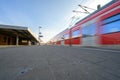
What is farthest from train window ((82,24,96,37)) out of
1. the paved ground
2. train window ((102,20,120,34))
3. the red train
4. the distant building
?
the distant building

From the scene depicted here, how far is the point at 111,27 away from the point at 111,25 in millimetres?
144

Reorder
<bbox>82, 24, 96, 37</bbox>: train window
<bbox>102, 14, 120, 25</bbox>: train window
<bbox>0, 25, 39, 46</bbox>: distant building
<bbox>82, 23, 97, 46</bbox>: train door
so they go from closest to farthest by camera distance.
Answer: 1. <bbox>102, 14, 120, 25</bbox>: train window
2. <bbox>82, 23, 97, 46</bbox>: train door
3. <bbox>82, 24, 96, 37</bbox>: train window
4. <bbox>0, 25, 39, 46</bbox>: distant building

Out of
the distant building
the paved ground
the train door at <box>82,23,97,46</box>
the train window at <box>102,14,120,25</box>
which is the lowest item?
the paved ground

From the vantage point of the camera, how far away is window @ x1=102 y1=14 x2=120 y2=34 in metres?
7.41

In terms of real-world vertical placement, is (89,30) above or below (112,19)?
below

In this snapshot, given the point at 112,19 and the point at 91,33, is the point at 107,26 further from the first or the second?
the point at 91,33

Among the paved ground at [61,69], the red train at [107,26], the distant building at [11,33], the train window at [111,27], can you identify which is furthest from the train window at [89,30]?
the distant building at [11,33]

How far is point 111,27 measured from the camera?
26.2 feet

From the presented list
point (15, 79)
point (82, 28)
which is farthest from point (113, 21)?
point (15, 79)

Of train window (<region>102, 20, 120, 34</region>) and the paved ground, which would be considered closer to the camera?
the paved ground

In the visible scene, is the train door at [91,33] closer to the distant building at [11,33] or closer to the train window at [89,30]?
the train window at [89,30]

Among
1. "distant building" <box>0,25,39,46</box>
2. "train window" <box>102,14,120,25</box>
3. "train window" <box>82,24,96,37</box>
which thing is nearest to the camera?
"train window" <box>102,14,120,25</box>

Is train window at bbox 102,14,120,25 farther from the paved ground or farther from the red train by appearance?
the paved ground

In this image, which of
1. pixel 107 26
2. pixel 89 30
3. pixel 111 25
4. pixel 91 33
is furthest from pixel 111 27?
pixel 89 30
